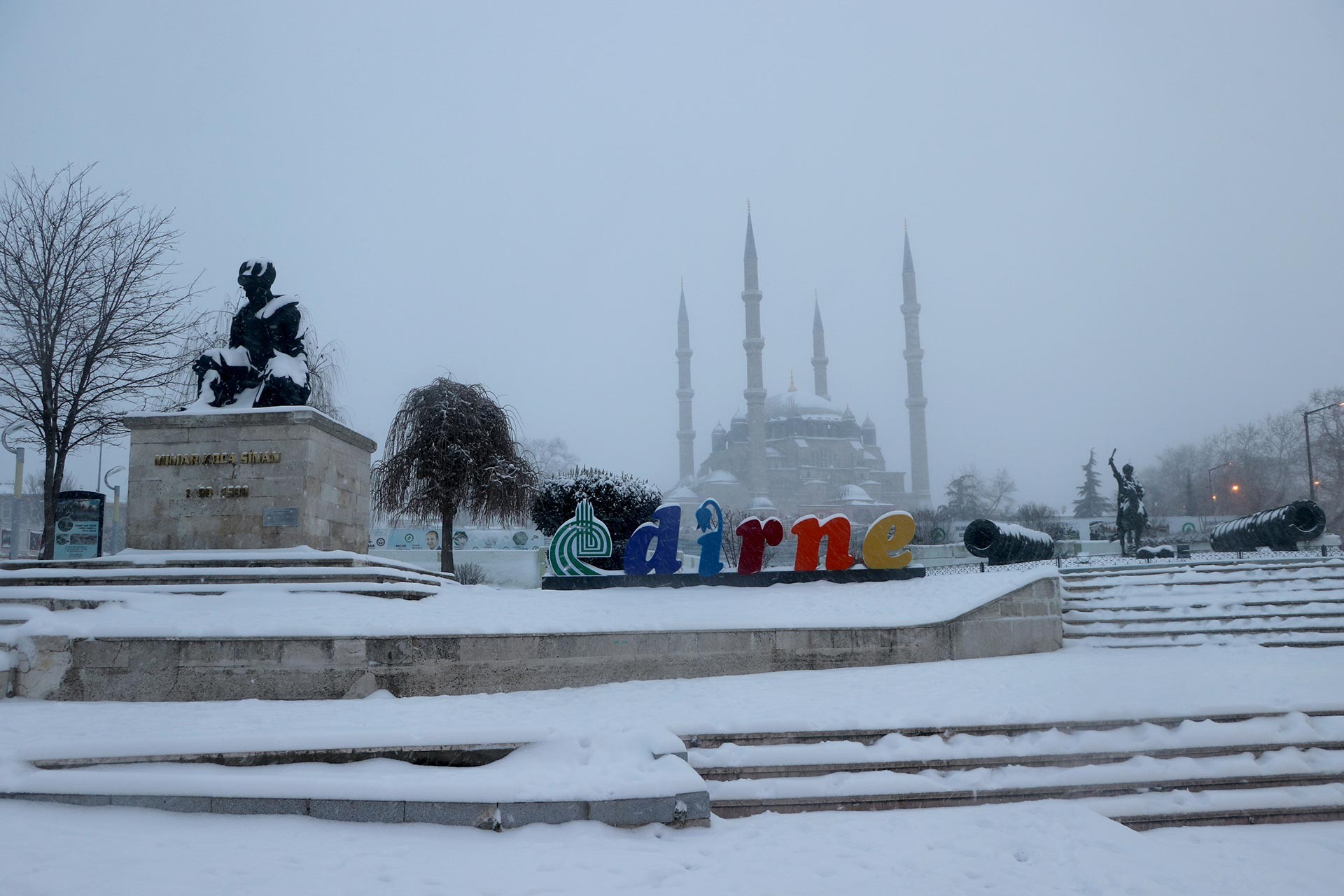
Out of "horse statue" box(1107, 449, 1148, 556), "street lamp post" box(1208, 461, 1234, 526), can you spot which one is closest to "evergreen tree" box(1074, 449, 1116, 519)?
"street lamp post" box(1208, 461, 1234, 526)

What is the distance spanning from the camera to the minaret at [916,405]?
7288 centimetres

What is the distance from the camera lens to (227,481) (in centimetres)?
1086

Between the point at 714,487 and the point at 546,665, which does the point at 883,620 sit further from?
the point at 714,487

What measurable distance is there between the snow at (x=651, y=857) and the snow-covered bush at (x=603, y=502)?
14.7m

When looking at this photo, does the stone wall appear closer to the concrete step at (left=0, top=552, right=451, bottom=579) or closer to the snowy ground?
the snowy ground

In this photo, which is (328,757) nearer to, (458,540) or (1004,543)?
(1004,543)

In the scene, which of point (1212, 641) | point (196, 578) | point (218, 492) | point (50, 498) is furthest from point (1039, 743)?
point (50, 498)

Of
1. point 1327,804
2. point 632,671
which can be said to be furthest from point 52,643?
point 1327,804

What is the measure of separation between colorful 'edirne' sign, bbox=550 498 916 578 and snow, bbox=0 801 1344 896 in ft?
21.9

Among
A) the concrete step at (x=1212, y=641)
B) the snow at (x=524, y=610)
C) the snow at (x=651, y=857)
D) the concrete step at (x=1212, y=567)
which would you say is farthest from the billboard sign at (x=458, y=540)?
the snow at (x=651, y=857)

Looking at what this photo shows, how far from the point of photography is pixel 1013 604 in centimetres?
1152

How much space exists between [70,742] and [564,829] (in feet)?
11.3

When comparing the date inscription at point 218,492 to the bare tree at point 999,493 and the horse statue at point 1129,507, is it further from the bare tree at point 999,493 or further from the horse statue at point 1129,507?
the bare tree at point 999,493

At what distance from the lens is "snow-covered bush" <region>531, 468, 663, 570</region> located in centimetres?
2062
